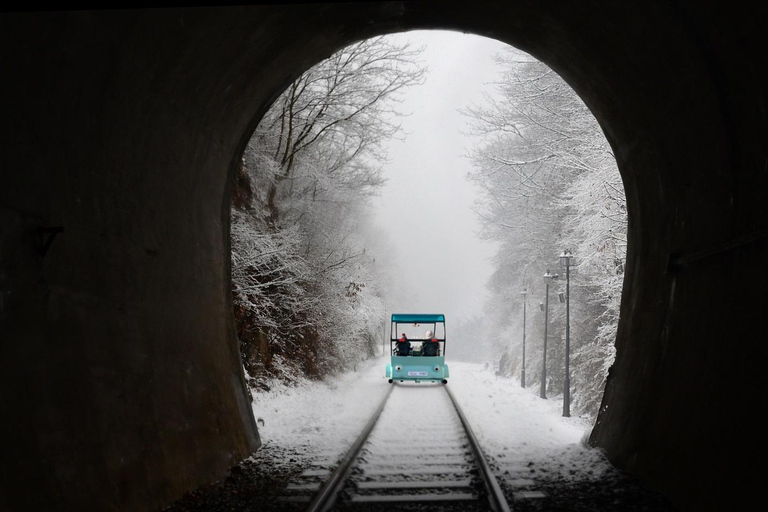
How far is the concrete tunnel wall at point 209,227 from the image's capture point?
4.50 meters

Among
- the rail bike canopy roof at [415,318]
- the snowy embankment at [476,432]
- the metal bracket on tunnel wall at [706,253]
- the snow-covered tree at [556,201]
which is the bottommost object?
the snowy embankment at [476,432]

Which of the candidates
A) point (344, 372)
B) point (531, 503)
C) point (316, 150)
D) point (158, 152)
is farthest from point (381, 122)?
point (531, 503)

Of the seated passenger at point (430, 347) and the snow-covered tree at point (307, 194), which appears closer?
the snow-covered tree at point (307, 194)

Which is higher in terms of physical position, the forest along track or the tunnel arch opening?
the tunnel arch opening

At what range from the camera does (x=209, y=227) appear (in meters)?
8.38

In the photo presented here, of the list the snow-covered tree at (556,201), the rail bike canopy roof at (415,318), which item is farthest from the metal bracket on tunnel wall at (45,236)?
the rail bike canopy roof at (415,318)

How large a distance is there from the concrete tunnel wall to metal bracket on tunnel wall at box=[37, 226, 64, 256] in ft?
0.12

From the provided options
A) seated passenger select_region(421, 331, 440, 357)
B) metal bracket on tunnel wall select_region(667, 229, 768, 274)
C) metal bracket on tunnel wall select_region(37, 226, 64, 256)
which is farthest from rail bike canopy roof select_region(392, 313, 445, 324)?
metal bracket on tunnel wall select_region(37, 226, 64, 256)

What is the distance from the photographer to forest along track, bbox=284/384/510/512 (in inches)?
246

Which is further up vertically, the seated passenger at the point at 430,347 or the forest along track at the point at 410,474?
the seated passenger at the point at 430,347

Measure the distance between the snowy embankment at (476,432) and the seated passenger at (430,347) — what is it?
355cm

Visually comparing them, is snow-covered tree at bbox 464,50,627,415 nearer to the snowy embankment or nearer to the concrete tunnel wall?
the snowy embankment

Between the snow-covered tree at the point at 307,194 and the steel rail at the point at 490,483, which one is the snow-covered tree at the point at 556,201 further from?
the steel rail at the point at 490,483

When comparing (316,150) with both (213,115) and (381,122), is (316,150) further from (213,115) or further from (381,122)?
(213,115)
